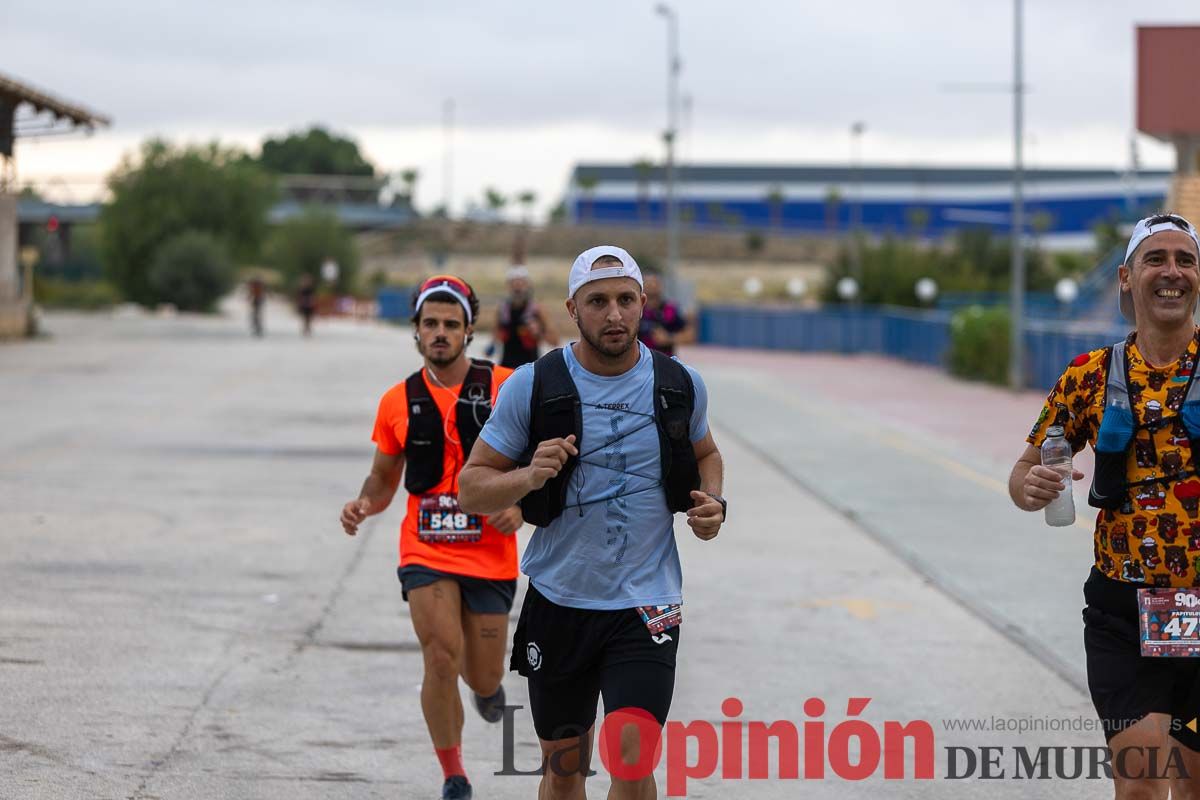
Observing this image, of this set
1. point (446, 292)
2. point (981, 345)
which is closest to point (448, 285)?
point (446, 292)

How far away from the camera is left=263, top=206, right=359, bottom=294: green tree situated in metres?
103

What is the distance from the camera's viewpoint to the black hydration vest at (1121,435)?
16.2 feet

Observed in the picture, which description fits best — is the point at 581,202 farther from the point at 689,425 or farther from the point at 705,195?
the point at 689,425

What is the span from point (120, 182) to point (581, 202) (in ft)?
221

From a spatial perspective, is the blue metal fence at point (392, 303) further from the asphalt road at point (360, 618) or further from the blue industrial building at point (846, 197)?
the asphalt road at point (360, 618)

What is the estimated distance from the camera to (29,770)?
22.0 ft

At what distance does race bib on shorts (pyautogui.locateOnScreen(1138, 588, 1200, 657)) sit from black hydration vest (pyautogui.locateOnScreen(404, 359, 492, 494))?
259 cm

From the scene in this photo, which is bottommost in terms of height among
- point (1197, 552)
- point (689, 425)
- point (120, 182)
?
point (1197, 552)

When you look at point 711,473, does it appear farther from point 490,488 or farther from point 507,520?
point 507,520

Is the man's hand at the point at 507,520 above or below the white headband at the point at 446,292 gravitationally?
below

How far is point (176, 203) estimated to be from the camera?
8431 cm

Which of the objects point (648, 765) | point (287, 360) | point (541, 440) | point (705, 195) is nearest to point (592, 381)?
point (541, 440)

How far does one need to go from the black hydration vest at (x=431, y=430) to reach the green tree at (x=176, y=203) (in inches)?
3096

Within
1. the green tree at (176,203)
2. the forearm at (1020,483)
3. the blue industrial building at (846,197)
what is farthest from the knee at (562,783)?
the blue industrial building at (846,197)
